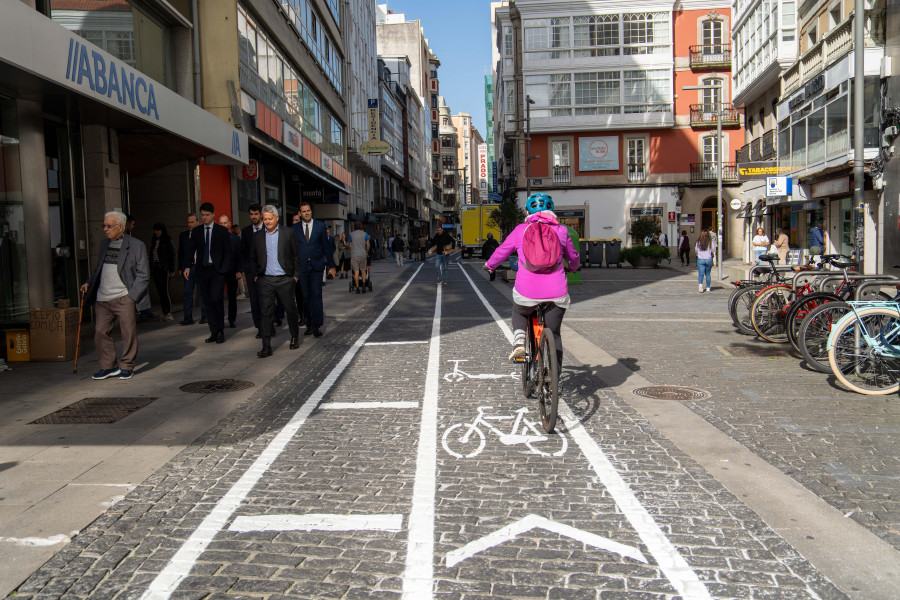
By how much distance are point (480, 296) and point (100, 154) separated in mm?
9469

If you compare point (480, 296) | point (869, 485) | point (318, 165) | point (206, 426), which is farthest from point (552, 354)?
point (318, 165)

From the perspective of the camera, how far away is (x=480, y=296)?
19.4 meters

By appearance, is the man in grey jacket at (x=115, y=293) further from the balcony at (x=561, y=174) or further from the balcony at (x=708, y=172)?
the balcony at (x=708, y=172)

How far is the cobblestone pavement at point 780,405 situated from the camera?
457cm

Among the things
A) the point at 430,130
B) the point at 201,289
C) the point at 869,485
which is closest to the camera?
the point at 869,485

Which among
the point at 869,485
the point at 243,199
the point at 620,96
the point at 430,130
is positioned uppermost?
the point at 430,130

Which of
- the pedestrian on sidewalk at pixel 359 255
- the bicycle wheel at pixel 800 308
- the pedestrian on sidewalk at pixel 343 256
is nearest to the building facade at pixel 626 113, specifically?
the pedestrian on sidewalk at pixel 343 256

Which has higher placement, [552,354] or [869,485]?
[552,354]

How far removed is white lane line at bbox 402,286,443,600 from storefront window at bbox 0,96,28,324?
20.6 feet

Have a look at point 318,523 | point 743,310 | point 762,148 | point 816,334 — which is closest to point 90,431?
point 318,523

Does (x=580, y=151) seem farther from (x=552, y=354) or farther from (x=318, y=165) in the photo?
(x=552, y=354)

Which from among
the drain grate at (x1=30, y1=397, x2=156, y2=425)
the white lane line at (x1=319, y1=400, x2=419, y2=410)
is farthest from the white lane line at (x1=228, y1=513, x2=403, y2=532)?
the drain grate at (x1=30, y1=397, x2=156, y2=425)

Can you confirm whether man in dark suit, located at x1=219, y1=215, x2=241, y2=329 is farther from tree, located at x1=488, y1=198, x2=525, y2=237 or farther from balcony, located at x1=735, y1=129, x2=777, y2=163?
tree, located at x1=488, y1=198, x2=525, y2=237

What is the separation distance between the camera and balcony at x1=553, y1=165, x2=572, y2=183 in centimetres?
4978
